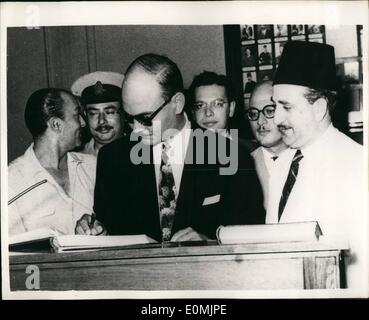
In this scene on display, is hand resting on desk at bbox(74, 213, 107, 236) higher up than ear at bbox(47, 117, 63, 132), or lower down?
lower down

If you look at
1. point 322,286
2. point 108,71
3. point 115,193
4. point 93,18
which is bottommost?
point 322,286

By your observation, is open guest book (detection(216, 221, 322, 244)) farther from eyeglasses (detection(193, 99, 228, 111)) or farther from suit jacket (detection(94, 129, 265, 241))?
eyeglasses (detection(193, 99, 228, 111))

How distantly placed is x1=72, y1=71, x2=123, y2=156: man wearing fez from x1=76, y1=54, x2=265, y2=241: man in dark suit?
34mm

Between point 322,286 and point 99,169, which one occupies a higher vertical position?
point 99,169

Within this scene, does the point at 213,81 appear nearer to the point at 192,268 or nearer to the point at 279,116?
the point at 279,116

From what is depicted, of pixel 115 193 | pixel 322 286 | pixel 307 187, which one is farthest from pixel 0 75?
pixel 322 286

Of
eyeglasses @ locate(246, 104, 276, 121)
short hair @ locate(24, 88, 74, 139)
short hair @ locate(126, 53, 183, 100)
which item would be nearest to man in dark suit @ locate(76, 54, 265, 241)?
short hair @ locate(126, 53, 183, 100)

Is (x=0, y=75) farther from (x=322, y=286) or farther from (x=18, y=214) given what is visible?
(x=322, y=286)

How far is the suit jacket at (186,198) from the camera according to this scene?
1.99m

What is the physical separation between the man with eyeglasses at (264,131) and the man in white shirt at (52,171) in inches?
24.7

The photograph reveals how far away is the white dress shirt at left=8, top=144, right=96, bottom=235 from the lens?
78.9 inches

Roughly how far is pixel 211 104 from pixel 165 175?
32cm

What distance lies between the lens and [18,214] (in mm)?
2014

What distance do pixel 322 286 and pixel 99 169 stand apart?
0.94 m
